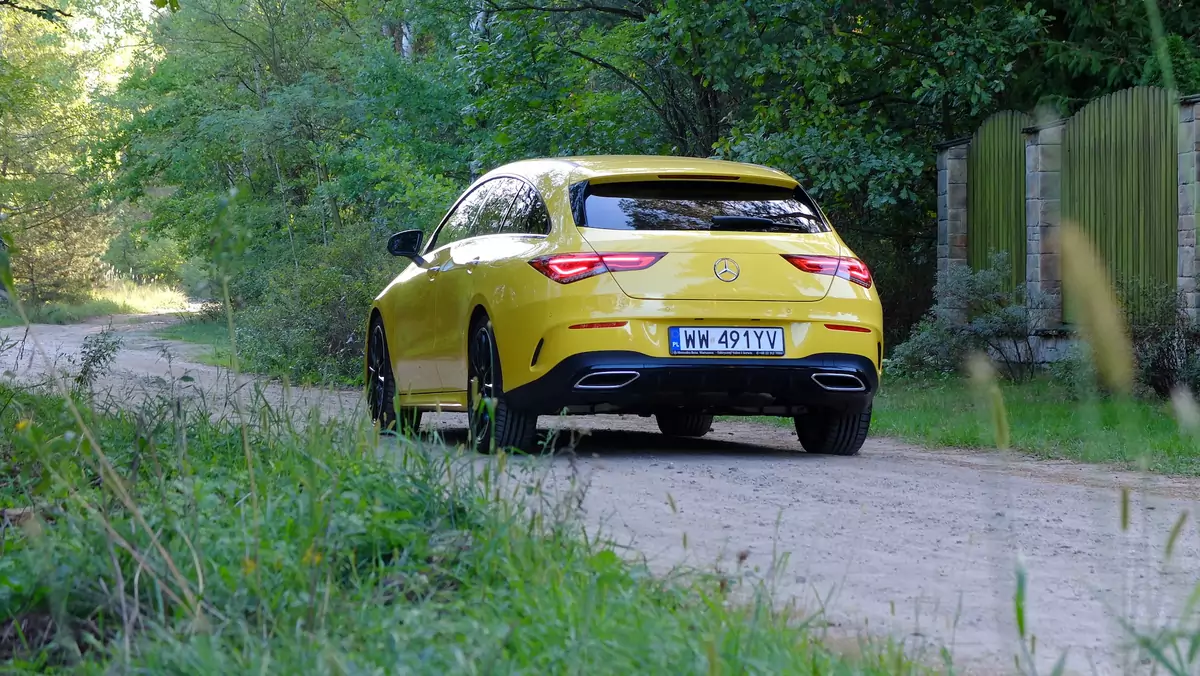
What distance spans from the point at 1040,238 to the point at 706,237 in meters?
8.95

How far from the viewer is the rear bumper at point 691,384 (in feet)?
24.2

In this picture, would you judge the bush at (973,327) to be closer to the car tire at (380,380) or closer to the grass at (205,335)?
the car tire at (380,380)

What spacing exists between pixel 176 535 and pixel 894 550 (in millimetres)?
2402

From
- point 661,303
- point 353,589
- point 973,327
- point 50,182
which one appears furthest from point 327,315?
point 50,182

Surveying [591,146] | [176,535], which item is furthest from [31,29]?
[176,535]

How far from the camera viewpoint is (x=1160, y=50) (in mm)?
2174

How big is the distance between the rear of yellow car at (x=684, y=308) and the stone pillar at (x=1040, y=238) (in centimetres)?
773

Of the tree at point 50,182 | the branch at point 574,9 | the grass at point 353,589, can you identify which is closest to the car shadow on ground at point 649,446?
the grass at point 353,589

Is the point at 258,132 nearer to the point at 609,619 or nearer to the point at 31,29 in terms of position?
the point at 31,29

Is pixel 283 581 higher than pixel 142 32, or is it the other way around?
pixel 142 32

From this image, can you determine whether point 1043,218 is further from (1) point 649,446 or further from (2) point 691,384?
(2) point 691,384

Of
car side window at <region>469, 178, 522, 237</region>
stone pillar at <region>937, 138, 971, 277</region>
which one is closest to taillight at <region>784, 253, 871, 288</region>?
car side window at <region>469, 178, 522, 237</region>

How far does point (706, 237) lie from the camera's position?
7648 mm

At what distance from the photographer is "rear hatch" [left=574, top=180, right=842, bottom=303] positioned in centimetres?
748
